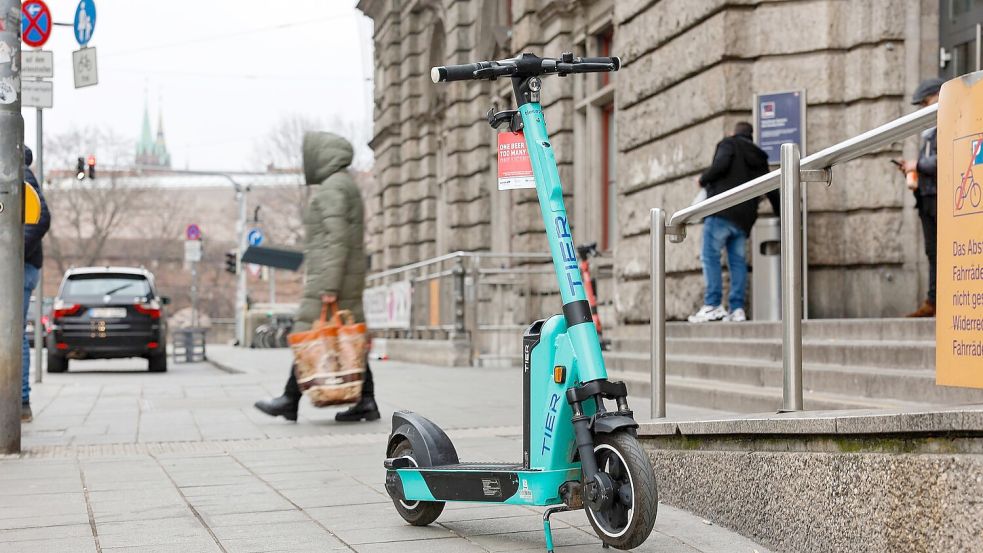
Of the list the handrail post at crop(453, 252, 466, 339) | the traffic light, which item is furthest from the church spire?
the handrail post at crop(453, 252, 466, 339)

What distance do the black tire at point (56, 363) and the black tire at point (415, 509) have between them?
15.2m

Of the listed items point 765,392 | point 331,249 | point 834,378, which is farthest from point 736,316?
point 331,249

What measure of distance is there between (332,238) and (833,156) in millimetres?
5119

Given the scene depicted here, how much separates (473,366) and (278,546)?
41.3 ft

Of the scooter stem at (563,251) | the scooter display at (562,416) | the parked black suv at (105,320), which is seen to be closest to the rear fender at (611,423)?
the scooter display at (562,416)

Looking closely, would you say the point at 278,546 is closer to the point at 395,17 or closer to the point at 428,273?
the point at 428,273

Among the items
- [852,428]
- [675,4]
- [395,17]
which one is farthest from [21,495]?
[395,17]

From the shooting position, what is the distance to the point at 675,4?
11.7 metres

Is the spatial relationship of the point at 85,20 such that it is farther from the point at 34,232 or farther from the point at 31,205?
the point at 31,205

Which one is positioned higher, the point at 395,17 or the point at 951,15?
the point at 395,17

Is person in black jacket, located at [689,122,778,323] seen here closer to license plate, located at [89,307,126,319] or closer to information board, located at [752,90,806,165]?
information board, located at [752,90,806,165]

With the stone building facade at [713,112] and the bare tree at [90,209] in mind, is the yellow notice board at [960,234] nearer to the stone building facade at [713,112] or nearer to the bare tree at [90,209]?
the stone building facade at [713,112]

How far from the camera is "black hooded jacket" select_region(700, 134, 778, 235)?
10094mm

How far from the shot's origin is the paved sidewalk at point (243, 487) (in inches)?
187
